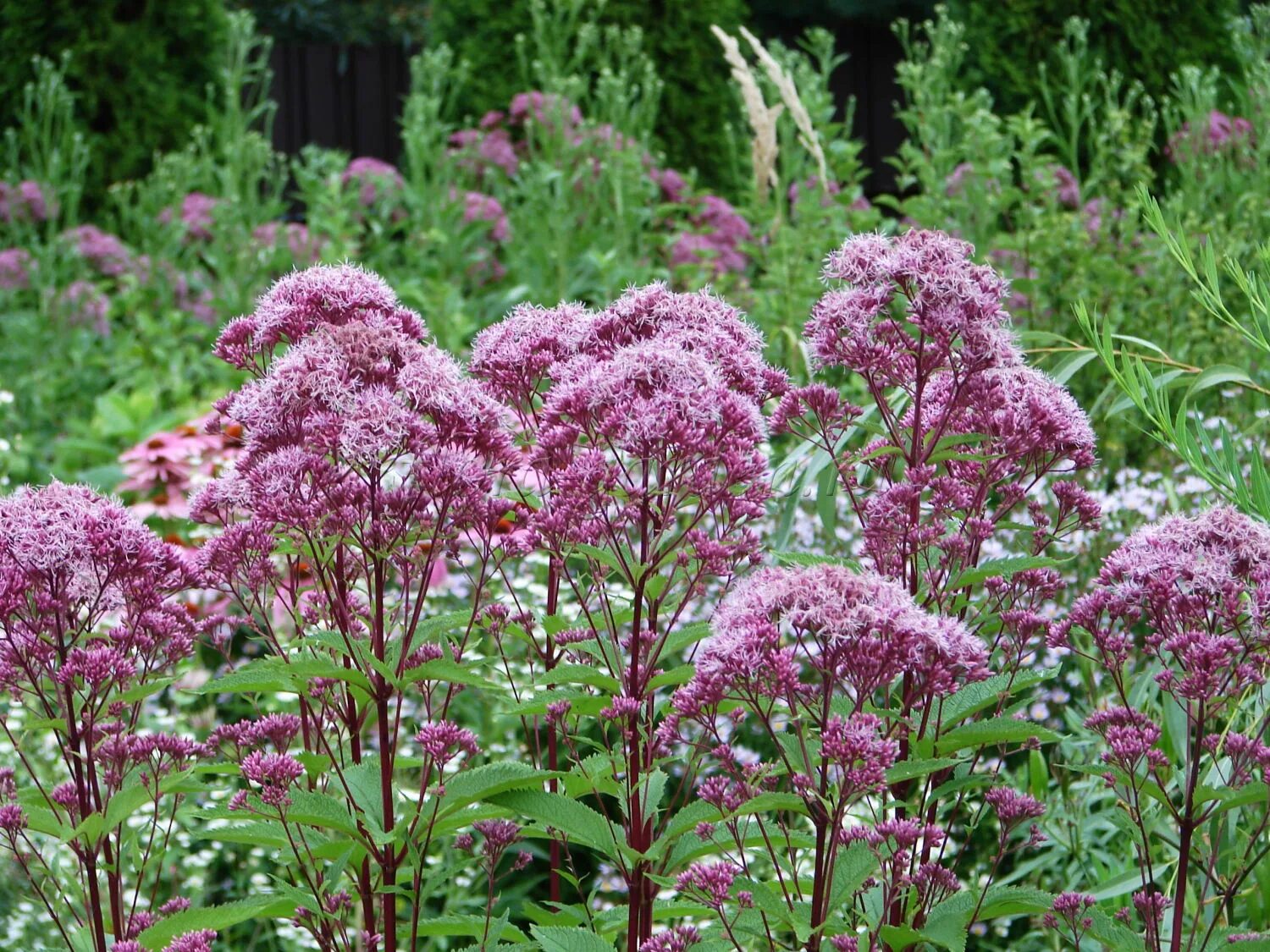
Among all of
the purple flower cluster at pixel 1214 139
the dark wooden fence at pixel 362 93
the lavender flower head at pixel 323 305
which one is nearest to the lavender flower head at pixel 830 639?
the lavender flower head at pixel 323 305

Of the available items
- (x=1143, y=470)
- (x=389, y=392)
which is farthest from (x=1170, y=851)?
(x=1143, y=470)

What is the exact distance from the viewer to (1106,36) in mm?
10359

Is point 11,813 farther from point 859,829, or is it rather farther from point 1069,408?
point 1069,408

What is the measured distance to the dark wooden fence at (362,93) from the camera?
55.8ft

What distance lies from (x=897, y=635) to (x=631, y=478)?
57cm

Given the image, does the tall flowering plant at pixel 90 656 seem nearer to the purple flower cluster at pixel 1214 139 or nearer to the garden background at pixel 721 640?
the garden background at pixel 721 640

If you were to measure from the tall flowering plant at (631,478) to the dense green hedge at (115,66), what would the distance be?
898 centimetres

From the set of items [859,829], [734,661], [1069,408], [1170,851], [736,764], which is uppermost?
[1069,408]

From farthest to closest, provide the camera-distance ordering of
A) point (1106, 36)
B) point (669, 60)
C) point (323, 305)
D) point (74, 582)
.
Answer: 1. point (669, 60)
2. point (1106, 36)
3. point (323, 305)
4. point (74, 582)

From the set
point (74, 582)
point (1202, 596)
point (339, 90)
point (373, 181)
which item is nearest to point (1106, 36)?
point (373, 181)

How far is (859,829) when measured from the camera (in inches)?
74.9

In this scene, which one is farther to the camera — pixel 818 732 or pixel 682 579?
pixel 682 579

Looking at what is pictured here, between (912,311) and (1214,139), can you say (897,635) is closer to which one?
(912,311)

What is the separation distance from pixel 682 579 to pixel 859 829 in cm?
47
